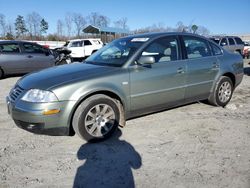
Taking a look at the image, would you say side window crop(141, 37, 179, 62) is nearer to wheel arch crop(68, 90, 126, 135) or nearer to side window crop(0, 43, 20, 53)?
wheel arch crop(68, 90, 126, 135)

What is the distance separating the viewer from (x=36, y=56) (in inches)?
436

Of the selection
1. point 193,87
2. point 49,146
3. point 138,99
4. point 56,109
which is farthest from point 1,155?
point 193,87

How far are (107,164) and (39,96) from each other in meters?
1.35

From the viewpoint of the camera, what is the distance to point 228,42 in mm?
18281

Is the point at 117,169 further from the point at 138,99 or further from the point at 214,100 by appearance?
the point at 214,100

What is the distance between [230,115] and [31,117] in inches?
152

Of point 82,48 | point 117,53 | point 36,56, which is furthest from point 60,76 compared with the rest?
point 82,48

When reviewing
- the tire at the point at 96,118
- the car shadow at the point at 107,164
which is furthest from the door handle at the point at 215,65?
the car shadow at the point at 107,164

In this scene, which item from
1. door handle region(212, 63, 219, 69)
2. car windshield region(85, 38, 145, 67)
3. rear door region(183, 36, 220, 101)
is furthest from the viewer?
door handle region(212, 63, 219, 69)

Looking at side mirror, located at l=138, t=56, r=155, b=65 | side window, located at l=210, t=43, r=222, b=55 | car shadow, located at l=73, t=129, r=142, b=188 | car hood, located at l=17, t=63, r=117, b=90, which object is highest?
side window, located at l=210, t=43, r=222, b=55

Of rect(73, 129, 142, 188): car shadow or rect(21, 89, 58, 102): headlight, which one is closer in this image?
rect(73, 129, 142, 188): car shadow

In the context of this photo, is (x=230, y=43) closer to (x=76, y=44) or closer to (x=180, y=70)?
(x=76, y=44)

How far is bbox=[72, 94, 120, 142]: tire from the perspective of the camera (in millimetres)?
3852

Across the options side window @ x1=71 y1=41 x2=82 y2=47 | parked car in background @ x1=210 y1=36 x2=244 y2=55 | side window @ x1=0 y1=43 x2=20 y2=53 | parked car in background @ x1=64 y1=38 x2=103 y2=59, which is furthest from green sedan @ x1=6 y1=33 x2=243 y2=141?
side window @ x1=71 y1=41 x2=82 y2=47
